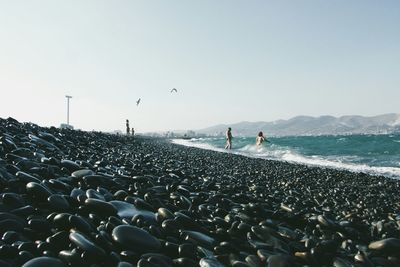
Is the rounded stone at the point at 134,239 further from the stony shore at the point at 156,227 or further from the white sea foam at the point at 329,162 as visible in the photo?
the white sea foam at the point at 329,162

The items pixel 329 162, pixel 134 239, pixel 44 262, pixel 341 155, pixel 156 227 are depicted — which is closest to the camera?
pixel 44 262

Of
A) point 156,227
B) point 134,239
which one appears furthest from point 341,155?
point 134,239

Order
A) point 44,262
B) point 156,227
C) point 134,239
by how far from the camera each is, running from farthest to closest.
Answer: point 156,227 → point 134,239 → point 44,262

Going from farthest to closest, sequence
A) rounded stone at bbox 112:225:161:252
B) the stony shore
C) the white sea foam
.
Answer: the white sea foam, rounded stone at bbox 112:225:161:252, the stony shore

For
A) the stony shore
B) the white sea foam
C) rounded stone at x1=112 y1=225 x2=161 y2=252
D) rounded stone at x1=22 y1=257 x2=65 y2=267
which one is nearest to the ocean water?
the white sea foam

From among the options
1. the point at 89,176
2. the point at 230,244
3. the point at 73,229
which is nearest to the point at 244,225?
the point at 230,244

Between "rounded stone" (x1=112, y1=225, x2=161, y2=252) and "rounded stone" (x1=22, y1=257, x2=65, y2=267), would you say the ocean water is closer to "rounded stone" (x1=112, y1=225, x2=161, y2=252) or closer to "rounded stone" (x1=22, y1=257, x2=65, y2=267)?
"rounded stone" (x1=112, y1=225, x2=161, y2=252)

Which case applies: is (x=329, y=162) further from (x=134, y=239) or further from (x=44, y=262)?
(x=44, y=262)

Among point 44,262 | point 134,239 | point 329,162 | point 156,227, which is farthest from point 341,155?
point 44,262

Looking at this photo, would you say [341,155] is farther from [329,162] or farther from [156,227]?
[156,227]

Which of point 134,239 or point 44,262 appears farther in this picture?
point 134,239

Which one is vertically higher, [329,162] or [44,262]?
[44,262]

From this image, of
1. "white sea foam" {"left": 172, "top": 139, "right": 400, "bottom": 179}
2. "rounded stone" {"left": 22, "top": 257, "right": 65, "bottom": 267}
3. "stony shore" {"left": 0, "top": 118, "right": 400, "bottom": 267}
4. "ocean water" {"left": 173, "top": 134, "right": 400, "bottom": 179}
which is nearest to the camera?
"rounded stone" {"left": 22, "top": 257, "right": 65, "bottom": 267}

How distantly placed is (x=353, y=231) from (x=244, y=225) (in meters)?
1.92
